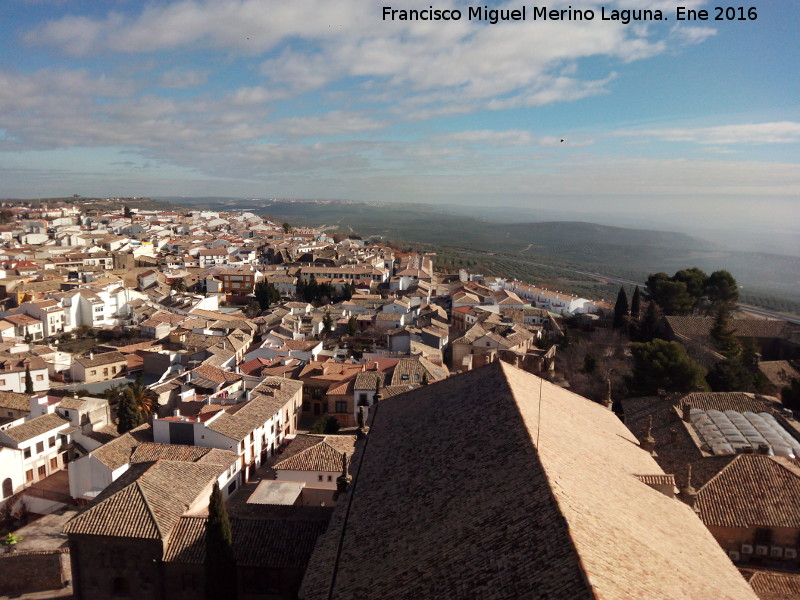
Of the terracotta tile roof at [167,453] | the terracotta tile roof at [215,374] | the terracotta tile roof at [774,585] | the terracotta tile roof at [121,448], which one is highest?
the terracotta tile roof at [215,374]

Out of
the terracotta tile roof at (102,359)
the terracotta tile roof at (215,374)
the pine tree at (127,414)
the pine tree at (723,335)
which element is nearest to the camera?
the pine tree at (127,414)

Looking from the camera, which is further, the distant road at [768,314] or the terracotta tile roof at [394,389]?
the distant road at [768,314]

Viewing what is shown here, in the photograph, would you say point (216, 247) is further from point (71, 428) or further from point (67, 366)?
point (71, 428)

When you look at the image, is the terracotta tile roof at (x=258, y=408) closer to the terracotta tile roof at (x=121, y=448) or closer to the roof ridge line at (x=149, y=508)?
the terracotta tile roof at (x=121, y=448)

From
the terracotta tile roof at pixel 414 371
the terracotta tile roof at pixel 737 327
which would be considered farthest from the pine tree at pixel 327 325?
the terracotta tile roof at pixel 737 327

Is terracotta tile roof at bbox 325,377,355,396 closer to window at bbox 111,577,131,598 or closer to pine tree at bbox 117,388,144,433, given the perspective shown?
pine tree at bbox 117,388,144,433

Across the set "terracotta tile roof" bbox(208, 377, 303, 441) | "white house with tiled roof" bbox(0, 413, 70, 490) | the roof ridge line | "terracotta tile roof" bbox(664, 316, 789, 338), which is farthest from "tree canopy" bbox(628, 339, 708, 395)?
"white house with tiled roof" bbox(0, 413, 70, 490)
